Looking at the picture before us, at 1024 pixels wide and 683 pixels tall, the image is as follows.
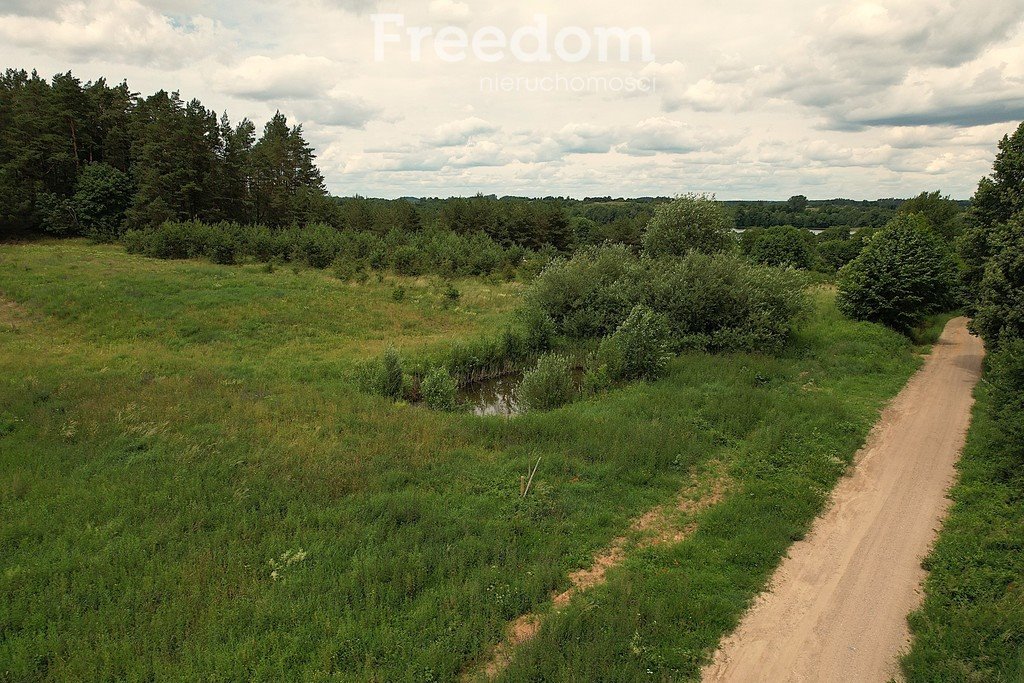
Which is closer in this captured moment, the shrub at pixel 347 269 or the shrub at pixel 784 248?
the shrub at pixel 347 269

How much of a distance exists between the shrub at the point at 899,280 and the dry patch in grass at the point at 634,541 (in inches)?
777

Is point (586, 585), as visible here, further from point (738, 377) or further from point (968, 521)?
point (738, 377)

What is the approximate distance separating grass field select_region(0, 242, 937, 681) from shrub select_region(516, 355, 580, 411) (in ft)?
4.91

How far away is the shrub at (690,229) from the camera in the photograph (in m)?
33.4

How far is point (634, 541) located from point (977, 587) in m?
5.62

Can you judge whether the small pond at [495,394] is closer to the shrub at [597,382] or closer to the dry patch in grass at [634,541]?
A: the shrub at [597,382]

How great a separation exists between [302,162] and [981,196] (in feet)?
226

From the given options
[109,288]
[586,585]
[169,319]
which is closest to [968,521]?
[586,585]

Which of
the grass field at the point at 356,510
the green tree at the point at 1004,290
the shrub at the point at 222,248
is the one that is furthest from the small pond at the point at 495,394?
the shrub at the point at 222,248

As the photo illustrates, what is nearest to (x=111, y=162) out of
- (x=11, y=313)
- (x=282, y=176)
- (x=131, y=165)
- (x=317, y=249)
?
(x=131, y=165)

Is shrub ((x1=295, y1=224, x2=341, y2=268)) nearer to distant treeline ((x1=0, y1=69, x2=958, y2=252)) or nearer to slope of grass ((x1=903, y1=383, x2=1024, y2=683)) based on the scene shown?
distant treeline ((x1=0, y1=69, x2=958, y2=252))

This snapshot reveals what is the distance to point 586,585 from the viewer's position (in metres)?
9.27

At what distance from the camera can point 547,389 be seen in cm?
1966

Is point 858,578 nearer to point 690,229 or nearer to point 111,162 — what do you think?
point 690,229
